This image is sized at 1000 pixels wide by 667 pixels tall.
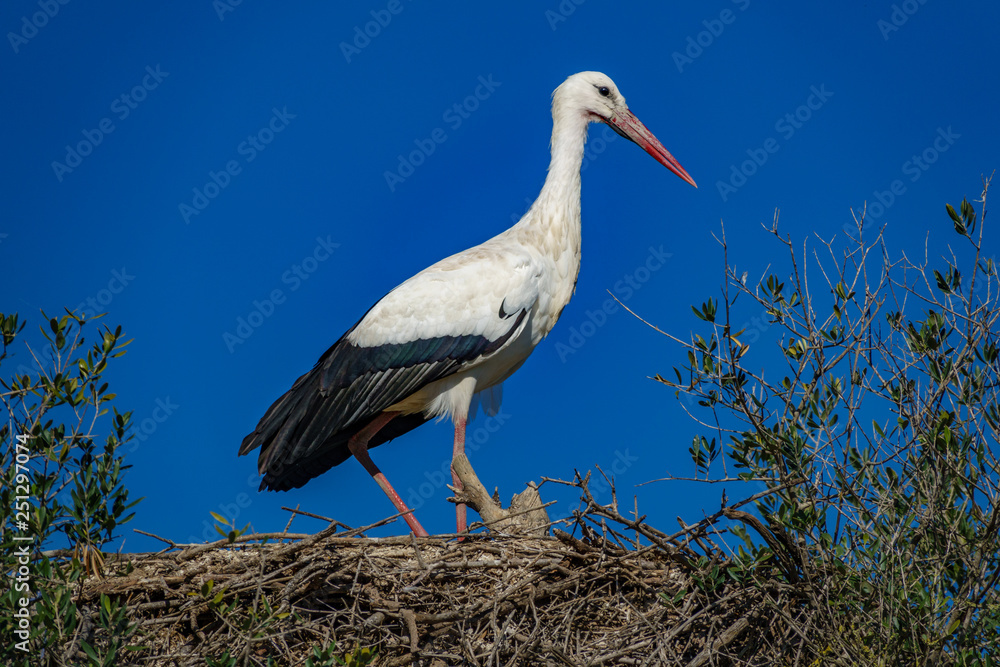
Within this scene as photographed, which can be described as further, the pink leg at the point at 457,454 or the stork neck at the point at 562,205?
the stork neck at the point at 562,205

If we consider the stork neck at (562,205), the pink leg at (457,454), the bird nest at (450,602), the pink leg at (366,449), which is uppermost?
the stork neck at (562,205)

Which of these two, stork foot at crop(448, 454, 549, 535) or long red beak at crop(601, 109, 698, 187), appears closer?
stork foot at crop(448, 454, 549, 535)

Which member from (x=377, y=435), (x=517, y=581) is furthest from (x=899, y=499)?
(x=377, y=435)

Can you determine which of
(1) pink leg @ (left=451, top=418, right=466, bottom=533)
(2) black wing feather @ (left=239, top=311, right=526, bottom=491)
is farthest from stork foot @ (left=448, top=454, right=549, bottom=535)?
(2) black wing feather @ (left=239, top=311, right=526, bottom=491)

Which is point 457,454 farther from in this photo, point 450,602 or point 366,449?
point 450,602

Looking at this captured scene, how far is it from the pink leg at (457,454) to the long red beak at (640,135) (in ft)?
7.63

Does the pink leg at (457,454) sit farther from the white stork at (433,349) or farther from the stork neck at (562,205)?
the stork neck at (562,205)

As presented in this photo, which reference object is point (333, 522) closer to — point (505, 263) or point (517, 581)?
point (517, 581)

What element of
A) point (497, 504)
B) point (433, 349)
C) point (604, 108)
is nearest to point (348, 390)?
point (433, 349)

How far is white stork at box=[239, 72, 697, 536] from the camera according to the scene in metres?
5.74

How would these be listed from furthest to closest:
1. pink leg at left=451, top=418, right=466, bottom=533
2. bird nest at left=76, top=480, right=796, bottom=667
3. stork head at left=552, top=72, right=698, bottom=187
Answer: stork head at left=552, top=72, right=698, bottom=187, pink leg at left=451, top=418, right=466, bottom=533, bird nest at left=76, top=480, right=796, bottom=667

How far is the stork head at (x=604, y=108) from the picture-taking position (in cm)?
676

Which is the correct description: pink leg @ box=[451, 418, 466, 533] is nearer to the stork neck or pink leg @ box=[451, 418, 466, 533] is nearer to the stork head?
the stork neck

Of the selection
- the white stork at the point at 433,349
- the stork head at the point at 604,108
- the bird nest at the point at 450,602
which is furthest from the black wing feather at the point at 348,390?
the stork head at the point at 604,108
